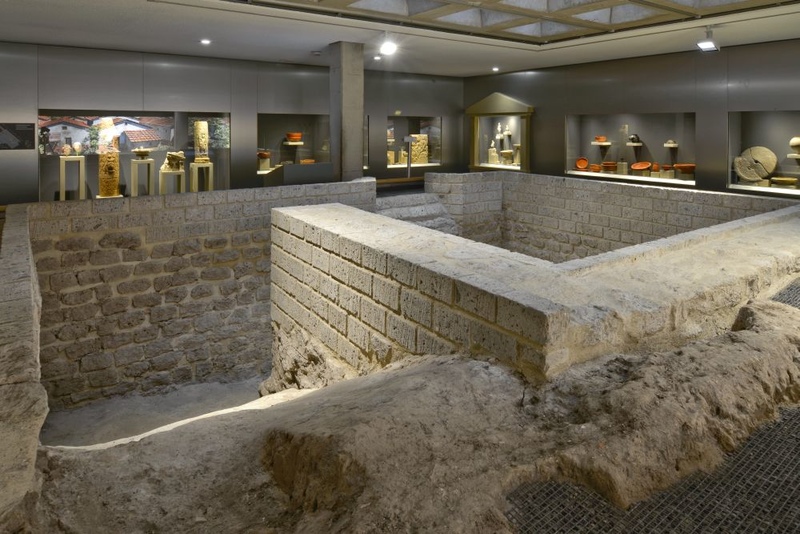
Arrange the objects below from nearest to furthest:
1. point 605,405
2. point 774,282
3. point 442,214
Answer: point 605,405
point 774,282
point 442,214

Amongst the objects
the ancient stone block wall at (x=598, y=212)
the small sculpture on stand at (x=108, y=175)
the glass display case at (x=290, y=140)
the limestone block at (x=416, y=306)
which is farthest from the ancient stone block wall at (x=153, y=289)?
the ancient stone block wall at (x=598, y=212)

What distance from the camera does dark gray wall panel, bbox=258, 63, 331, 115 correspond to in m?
12.1

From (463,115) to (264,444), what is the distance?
537 inches

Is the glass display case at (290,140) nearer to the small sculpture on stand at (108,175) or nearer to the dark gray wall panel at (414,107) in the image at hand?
the dark gray wall panel at (414,107)

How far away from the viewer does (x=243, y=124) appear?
11953 millimetres

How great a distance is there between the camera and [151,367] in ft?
26.2

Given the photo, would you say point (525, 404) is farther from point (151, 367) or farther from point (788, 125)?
point (788, 125)

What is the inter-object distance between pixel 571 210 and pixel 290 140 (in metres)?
5.93

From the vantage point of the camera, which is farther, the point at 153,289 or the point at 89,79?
the point at 89,79

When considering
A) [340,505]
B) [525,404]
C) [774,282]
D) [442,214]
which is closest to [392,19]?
[442,214]

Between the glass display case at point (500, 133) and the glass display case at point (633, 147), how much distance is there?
1218 mm

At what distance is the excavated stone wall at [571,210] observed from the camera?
9.48m

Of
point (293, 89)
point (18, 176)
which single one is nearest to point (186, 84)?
point (293, 89)

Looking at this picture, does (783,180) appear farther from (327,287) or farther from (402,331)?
(402,331)
